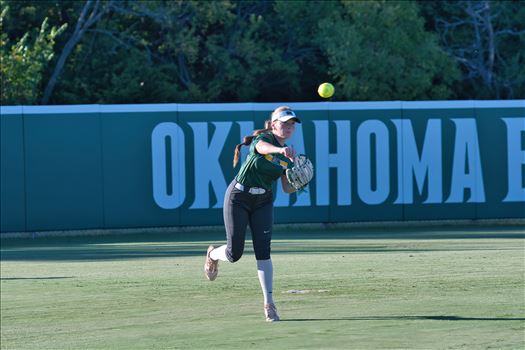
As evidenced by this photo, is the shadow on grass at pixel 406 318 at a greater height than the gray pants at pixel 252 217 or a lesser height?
lesser

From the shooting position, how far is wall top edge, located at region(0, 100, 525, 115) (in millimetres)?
21094

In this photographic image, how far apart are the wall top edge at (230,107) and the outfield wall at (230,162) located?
0.02 meters

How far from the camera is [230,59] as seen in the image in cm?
2972

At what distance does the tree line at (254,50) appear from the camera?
2833cm

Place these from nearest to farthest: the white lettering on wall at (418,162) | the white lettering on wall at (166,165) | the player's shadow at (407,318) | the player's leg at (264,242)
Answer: the player's shadow at (407,318) → the player's leg at (264,242) → the white lettering on wall at (166,165) → the white lettering on wall at (418,162)

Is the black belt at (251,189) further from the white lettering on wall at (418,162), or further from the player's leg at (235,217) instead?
the white lettering on wall at (418,162)

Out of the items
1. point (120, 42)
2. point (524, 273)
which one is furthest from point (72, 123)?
point (524, 273)

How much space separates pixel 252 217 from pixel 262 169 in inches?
17.8

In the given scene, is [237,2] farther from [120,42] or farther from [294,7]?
[120,42]

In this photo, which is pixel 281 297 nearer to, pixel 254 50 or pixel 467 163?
pixel 467 163

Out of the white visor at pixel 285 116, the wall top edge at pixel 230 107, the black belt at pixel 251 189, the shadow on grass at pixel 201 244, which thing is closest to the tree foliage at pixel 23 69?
the wall top edge at pixel 230 107

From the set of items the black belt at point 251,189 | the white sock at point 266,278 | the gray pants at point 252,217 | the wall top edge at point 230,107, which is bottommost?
the white sock at point 266,278

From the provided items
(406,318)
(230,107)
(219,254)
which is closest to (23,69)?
(230,107)

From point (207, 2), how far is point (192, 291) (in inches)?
679
